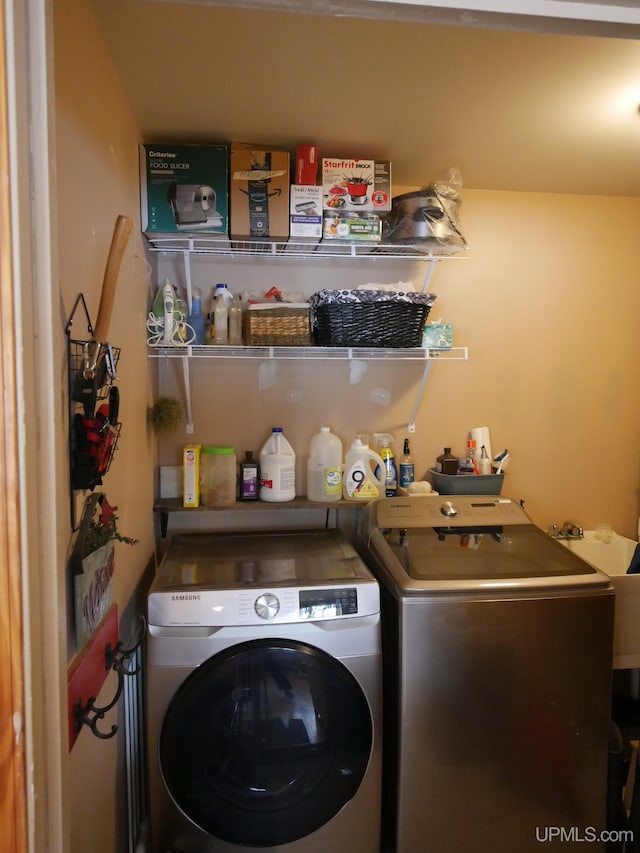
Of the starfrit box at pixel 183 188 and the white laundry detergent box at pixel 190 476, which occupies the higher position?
the starfrit box at pixel 183 188

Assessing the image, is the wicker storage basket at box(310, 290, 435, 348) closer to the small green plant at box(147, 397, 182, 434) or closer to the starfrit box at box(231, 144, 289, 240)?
the starfrit box at box(231, 144, 289, 240)

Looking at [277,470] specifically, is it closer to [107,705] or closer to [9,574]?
[107,705]

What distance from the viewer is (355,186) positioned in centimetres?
198

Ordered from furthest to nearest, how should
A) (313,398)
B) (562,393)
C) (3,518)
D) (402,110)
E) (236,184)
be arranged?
1. (562,393)
2. (313,398)
3. (236,184)
4. (402,110)
5. (3,518)

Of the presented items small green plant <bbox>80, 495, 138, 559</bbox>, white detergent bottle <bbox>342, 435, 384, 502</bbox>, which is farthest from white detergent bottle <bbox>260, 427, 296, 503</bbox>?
small green plant <bbox>80, 495, 138, 559</bbox>

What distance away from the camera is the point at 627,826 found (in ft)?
5.79

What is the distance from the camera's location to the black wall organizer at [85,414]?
1107mm

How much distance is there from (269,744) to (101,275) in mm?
1327

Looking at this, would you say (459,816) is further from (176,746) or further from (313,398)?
(313,398)

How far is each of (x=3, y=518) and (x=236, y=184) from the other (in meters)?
1.56

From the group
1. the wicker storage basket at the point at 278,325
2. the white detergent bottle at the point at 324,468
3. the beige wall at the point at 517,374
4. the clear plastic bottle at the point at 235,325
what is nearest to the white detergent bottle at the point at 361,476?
the white detergent bottle at the point at 324,468

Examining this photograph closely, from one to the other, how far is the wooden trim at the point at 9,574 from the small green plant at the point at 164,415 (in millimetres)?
1361

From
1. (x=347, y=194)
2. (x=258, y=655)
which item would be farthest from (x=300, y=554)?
(x=347, y=194)

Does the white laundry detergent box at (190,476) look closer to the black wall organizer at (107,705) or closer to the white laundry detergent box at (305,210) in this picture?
the black wall organizer at (107,705)
